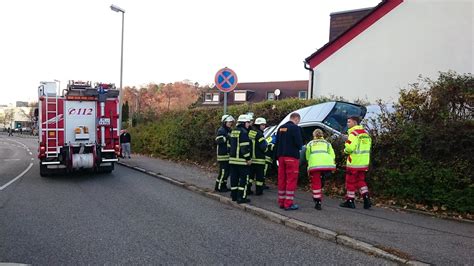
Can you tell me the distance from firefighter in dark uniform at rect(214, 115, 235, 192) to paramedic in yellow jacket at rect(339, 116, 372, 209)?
9.40 ft

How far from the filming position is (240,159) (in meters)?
8.62

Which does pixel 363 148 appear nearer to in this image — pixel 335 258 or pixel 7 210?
pixel 335 258

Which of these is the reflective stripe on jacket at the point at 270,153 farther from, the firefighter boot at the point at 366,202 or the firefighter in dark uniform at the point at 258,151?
the firefighter boot at the point at 366,202

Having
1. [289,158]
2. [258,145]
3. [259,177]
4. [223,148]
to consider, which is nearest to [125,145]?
[223,148]

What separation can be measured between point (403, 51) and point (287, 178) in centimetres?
1101

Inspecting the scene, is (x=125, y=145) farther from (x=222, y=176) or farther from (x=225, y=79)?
(x=222, y=176)

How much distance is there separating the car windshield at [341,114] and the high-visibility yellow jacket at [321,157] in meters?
2.57

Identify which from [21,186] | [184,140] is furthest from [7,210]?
[184,140]

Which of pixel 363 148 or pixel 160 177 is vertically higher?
pixel 363 148

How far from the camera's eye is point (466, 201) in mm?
7418

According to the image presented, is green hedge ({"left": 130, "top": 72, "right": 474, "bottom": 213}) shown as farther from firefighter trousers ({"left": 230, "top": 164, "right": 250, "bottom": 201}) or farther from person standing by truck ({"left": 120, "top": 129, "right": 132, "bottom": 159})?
person standing by truck ({"left": 120, "top": 129, "right": 132, "bottom": 159})

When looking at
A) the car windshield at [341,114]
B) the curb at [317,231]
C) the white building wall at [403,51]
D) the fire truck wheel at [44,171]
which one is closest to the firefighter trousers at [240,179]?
the curb at [317,231]

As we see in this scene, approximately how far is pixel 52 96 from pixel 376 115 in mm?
9632

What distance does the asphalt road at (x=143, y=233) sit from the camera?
5371 mm
